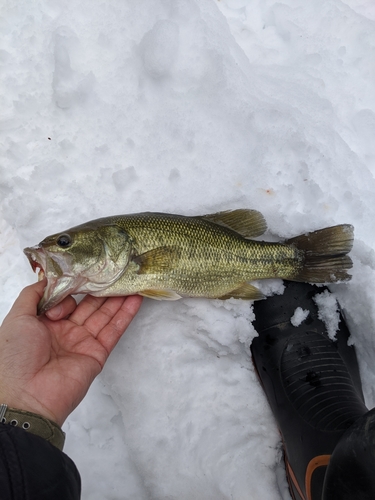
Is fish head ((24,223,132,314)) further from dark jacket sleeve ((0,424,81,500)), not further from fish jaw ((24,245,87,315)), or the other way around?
dark jacket sleeve ((0,424,81,500))

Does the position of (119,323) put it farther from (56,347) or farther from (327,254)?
(327,254)

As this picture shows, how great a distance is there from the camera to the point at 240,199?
263cm

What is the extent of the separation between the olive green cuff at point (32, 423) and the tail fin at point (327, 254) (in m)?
1.65

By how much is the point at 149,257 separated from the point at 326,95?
193cm

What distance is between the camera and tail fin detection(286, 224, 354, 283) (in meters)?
2.35

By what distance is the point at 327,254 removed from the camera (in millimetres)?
2379

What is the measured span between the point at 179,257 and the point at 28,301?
87cm

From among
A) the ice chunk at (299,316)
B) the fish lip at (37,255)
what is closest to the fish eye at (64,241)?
the fish lip at (37,255)

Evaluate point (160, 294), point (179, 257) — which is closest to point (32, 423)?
point (160, 294)

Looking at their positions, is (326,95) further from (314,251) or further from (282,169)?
(314,251)

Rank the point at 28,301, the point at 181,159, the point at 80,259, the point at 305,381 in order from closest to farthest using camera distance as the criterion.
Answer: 1. the point at 28,301
2. the point at 80,259
3. the point at 305,381
4. the point at 181,159

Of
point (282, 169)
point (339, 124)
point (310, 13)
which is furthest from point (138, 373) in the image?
point (310, 13)

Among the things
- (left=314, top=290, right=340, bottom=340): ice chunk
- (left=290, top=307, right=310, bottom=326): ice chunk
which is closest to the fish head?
(left=290, top=307, right=310, bottom=326): ice chunk

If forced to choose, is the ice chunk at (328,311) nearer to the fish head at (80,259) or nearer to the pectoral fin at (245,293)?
the pectoral fin at (245,293)
